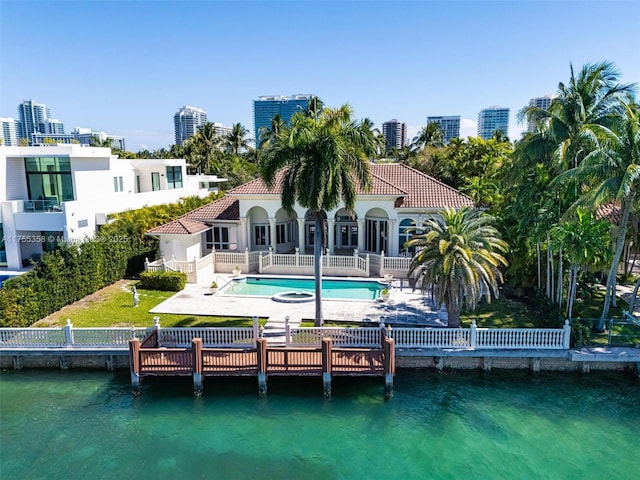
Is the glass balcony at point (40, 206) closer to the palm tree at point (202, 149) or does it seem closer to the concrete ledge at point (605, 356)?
the concrete ledge at point (605, 356)

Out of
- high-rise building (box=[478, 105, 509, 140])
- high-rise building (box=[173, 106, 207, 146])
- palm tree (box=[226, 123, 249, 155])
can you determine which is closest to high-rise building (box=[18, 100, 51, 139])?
high-rise building (box=[173, 106, 207, 146])

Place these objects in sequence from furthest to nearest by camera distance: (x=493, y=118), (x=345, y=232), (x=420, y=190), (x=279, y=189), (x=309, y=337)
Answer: (x=493, y=118), (x=345, y=232), (x=420, y=190), (x=279, y=189), (x=309, y=337)

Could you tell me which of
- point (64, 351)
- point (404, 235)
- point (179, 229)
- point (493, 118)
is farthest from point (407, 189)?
point (493, 118)

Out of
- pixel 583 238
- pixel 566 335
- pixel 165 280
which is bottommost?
pixel 566 335

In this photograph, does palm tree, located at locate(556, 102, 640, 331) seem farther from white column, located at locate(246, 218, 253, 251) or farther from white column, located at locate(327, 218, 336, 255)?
white column, located at locate(246, 218, 253, 251)

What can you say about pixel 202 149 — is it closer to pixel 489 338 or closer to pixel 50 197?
pixel 50 197

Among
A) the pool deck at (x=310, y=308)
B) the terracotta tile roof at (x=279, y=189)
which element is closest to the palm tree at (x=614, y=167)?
the pool deck at (x=310, y=308)

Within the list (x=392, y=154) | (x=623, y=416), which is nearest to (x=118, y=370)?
(x=623, y=416)
